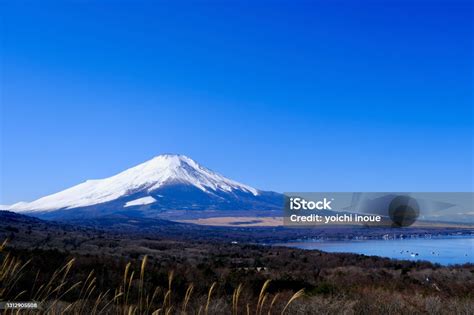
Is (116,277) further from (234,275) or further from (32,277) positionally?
(234,275)

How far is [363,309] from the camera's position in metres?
8.56

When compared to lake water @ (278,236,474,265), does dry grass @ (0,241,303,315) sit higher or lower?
higher

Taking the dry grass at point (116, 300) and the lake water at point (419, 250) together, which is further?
the lake water at point (419, 250)

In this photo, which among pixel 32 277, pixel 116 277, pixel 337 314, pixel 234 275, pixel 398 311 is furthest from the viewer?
pixel 234 275

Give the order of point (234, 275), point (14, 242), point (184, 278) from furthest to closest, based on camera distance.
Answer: point (14, 242) < point (234, 275) < point (184, 278)

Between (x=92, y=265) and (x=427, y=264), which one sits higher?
(x=92, y=265)

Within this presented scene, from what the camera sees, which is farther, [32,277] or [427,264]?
[427,264]

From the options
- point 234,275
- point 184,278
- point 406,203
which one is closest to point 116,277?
point 184,278

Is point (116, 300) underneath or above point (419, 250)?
above

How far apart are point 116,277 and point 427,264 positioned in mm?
23351

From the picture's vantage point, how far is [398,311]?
8.20 metres

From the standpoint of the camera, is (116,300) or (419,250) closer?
(116,300)

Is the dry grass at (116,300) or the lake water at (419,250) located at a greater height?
the dry grass at (116,300)

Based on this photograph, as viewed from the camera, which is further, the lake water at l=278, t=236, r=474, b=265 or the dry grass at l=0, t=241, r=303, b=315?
the lake water at l=278, t=236, r=474, b=265
